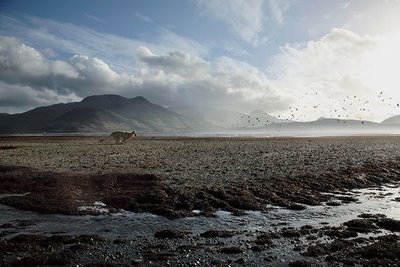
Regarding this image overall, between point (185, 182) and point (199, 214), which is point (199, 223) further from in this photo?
point (185, 182)

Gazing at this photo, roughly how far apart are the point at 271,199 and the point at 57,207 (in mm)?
12426

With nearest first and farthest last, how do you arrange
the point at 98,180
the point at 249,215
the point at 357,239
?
1. the point at 357,239
2. the point at 249,215
3. the point at 98,180

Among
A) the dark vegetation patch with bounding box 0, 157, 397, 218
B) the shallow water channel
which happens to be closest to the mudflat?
the dark vegetation patch with bounding box 0, 157, 397, 218

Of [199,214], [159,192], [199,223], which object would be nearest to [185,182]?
[159,192]

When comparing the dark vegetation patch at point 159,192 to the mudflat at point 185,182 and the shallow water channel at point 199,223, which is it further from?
Result: the shallow water channel at point 199,223

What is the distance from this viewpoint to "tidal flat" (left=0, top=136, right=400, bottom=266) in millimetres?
12601

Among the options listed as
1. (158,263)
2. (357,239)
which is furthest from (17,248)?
(357,239)

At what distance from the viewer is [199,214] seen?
731 inches

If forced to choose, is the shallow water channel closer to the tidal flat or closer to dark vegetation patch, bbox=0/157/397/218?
the tidal flat

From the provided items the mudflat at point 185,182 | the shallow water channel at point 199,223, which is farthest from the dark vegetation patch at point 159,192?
the shallow water channel at point 199,223

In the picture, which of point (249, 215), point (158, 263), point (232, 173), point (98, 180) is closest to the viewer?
point (158, 263)

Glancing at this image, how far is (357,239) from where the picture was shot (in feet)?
46.2

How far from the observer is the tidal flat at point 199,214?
12601 mm

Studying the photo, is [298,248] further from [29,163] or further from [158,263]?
[29,163]
